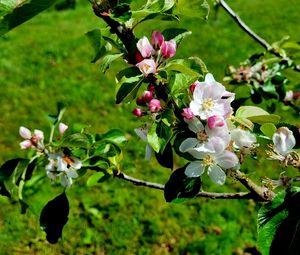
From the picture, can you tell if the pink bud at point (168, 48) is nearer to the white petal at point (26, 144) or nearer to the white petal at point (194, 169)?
the white petal at point (194, 169)

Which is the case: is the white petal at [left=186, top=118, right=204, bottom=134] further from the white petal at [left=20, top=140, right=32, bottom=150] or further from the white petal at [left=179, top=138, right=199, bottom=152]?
the white petal at [left=20, top=140, right=32, bottom=150]

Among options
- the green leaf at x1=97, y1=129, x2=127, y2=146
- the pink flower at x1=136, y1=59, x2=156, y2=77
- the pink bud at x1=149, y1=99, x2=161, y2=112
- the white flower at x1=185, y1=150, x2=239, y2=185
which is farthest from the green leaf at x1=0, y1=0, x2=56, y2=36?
the green leaf at x1=97, y1=129, x2=127, y2=146

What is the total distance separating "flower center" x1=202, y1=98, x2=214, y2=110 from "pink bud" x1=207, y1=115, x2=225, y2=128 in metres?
0.03

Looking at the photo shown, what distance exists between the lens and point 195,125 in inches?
45.4

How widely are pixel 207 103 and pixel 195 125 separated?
0.07 m

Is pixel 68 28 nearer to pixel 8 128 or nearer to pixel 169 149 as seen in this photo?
pixel 8 128

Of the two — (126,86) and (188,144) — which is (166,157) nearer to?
(188,144)

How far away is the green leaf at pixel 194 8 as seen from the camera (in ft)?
3.83

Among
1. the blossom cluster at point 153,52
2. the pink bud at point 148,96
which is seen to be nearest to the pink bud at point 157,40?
the blossom cluster at point 153,52

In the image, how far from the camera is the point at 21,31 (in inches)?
309

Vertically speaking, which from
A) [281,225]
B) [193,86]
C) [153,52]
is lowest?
[281,225]

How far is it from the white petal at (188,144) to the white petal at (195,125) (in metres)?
0.02

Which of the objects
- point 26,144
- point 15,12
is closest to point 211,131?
point 15,12

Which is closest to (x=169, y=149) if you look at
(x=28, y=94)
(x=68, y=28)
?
(x=28, y=94)
